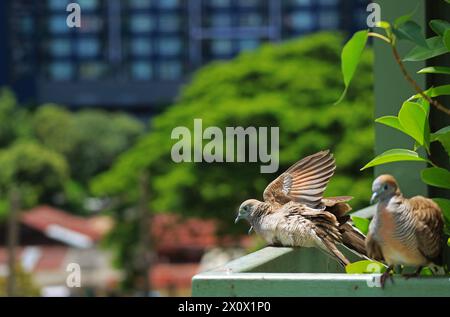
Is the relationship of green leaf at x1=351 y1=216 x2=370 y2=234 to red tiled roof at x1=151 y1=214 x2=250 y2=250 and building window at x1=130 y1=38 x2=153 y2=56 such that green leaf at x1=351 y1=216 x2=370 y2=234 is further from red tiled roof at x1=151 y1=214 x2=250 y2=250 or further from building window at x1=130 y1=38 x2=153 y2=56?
building window at x1=130 y1=38 x2=153 y2=56

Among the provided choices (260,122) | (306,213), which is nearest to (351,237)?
(306,213)

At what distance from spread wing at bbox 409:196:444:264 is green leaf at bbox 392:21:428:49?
0.31 meters

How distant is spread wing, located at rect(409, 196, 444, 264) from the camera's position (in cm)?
241

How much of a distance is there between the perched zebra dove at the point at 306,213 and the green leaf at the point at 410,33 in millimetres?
740

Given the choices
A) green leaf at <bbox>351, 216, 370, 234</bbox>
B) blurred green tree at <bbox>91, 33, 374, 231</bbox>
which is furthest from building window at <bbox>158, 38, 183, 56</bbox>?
green leaf at <bbox>351, 216, 370, 234</bbox>

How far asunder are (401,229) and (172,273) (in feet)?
160

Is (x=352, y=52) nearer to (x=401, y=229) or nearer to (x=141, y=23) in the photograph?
(x=401, y=229)

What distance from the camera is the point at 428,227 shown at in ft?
7.99

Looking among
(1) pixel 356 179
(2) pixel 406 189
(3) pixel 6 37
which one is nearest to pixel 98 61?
(3) pixel 6 37

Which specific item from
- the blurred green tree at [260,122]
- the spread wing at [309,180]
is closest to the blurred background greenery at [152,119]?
the blurred green tree at [260,122]

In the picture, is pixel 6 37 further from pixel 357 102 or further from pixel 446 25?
pixel 446 25

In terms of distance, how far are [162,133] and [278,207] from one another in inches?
1090

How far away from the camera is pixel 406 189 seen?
3.85 m

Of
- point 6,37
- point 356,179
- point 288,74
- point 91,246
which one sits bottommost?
point 91,246
